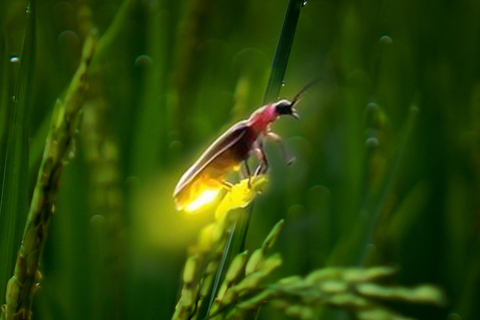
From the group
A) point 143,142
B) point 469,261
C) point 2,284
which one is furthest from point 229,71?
point 2,284

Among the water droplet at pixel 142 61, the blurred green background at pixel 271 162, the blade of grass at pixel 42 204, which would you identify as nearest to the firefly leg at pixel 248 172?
the blade of grass at pixel 42 204

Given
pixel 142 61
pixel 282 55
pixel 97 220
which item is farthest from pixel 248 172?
pixel 142 61

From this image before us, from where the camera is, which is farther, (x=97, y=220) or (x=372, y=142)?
(x=372, y=142)

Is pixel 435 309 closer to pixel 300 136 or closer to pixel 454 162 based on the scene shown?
pixel 454 162

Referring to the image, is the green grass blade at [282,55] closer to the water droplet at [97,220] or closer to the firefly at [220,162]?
the firefly at [220,162]

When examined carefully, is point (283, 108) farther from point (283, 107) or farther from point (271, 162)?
point (271, 162)

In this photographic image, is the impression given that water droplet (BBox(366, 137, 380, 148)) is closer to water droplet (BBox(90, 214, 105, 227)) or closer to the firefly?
water droplet (BBox(90, 214, 105, 227))
